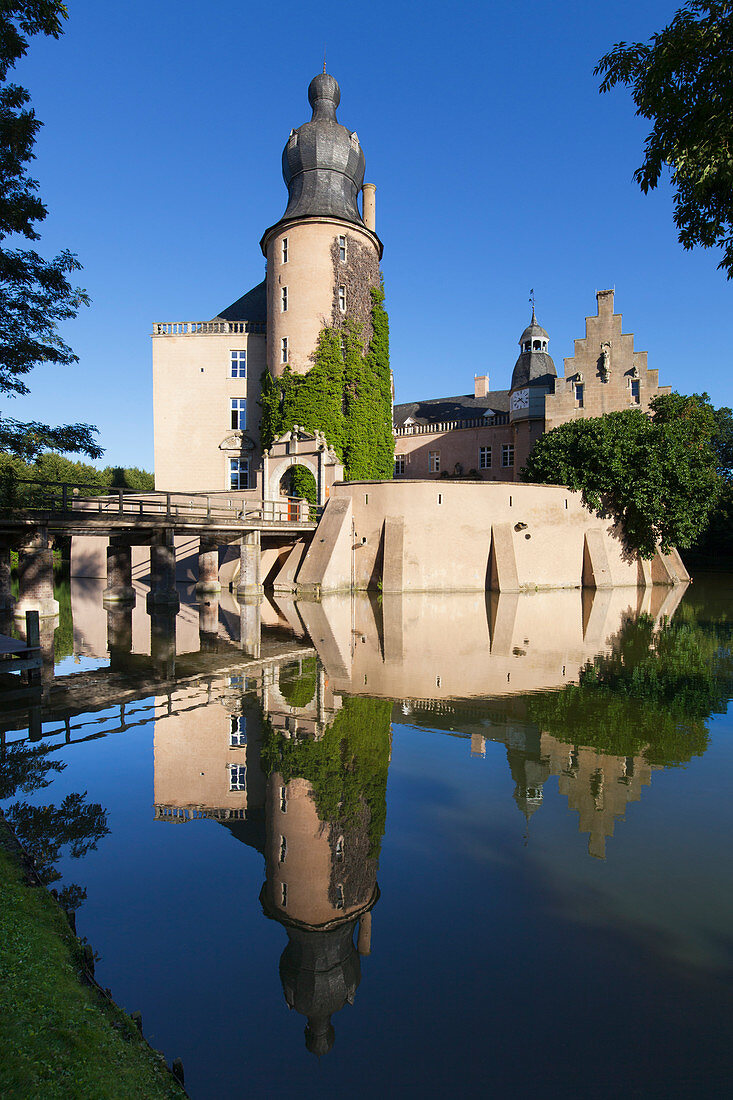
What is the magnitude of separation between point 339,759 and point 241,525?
18286 mm

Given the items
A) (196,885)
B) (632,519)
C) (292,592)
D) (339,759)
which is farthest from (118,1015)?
(632,519)

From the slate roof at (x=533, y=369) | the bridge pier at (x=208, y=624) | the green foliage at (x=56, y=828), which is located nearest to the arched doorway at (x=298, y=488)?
the bridge pier at (x=208, y=624)

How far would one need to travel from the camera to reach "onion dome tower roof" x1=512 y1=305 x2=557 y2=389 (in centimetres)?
4147

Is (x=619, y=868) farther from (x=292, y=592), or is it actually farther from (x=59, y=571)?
(x=59, y=571)

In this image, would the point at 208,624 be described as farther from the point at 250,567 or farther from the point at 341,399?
the point at 341,399

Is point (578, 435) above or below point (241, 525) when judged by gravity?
above

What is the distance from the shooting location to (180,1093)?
2.78 m

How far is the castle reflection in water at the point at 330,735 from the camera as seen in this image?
4805 millimetres

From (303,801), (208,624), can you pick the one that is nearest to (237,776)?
(303,801)

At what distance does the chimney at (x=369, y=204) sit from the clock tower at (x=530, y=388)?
497 inches

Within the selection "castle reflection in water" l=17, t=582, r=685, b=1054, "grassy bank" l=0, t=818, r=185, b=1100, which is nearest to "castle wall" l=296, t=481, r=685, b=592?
"castle reflection in water" l=17, t=582, r=685, b=1054

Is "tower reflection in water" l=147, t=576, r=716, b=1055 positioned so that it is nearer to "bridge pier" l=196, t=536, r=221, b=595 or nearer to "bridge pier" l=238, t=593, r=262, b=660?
"bridge pier" l=238, t=593, r=262, b=660

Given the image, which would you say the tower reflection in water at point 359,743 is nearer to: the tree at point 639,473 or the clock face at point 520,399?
the tree at point 639,473

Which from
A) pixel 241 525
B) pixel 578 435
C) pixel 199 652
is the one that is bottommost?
pixel 199 652
